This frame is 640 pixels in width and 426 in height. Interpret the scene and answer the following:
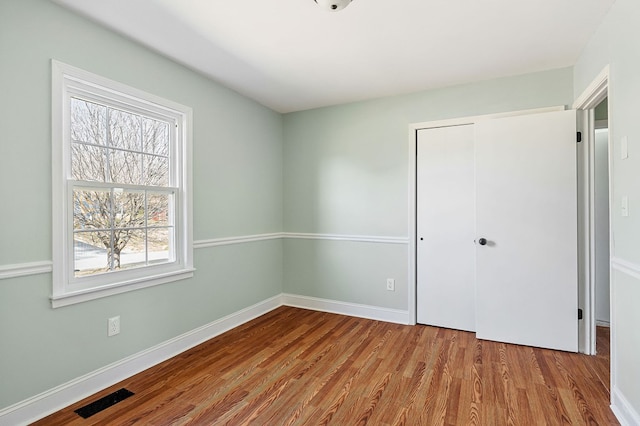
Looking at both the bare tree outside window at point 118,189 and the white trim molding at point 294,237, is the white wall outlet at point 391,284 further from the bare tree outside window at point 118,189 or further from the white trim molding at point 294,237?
the bare tree outside window at point 118,189

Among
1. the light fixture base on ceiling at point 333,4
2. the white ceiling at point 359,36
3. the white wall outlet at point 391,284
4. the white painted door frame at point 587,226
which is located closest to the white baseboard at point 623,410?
the white painted door frame at point 587,226

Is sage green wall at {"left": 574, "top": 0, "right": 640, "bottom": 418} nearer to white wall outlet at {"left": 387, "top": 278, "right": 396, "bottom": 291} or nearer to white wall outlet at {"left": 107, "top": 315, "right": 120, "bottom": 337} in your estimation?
white wall outlet at {"left": 387, "top": 278, "right": 396, "bottom": 291}

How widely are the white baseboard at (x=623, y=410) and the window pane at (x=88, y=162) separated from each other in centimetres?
342

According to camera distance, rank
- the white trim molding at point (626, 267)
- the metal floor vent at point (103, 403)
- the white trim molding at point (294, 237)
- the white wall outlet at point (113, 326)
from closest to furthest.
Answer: the white trim molding at point (626, 267) → the metal floor vent at point (103, 403) → the white wall outlet at point (113, 326) → the white trim molding at point (294, 237)

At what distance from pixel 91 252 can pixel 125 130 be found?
910mm

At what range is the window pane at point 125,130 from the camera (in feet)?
7.58

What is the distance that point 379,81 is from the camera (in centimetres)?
313

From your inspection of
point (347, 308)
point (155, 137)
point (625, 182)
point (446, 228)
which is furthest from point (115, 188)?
point (625, 182)

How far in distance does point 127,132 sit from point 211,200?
0.91 m

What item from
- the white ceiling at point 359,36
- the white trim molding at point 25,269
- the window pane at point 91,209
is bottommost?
the white trim molding at point 25,269

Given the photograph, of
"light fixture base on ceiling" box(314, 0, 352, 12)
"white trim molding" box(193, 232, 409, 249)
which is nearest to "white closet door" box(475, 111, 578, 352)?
"white trim molding" box(193, 232, 409, 249)

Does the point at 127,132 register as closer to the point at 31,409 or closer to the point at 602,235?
the point at 31,409

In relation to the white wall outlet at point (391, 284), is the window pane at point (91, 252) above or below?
above

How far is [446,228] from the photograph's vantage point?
3260 millimetres
